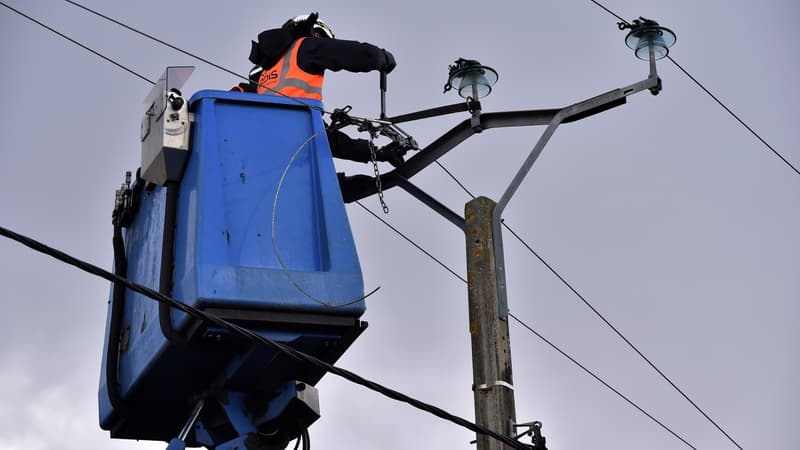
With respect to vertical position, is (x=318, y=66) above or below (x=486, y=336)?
above

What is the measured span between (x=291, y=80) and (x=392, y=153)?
0.99 m

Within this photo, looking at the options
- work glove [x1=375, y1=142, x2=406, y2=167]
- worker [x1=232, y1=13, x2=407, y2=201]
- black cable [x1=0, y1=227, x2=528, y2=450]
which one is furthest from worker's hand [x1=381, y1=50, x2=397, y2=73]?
black cable [x1=0, y1=227, x2=528, y2=450]

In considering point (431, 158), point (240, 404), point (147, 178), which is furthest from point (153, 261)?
point (431, 158)

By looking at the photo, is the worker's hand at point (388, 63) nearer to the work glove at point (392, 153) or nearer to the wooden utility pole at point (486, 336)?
the work glove at point (392, 153)

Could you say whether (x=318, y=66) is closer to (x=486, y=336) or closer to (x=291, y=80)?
(x=291, y=80)

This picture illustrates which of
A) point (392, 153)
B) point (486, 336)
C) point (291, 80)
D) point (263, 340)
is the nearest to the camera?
point (263, 340)

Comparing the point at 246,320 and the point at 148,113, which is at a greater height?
the point at 148,113

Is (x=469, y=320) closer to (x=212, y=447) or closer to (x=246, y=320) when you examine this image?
(x=246, y=320)

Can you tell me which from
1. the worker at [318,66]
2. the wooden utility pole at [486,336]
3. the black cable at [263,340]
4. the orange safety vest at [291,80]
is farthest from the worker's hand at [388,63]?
the black cable at [263,340]

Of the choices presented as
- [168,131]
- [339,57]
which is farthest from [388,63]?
[168,131]

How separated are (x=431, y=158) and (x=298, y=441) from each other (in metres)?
2.22

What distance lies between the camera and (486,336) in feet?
29.2

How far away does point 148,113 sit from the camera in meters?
9.77

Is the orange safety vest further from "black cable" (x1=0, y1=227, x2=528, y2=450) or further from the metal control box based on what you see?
"black cable" (x1=0, y1=227, x2=528, y2=450)
